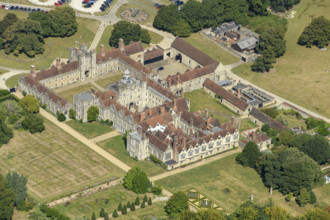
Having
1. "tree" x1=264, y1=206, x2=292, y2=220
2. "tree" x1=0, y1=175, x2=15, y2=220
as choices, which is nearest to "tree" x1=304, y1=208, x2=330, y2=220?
"tree" x1=264, y1=206, x2=292, y2=220

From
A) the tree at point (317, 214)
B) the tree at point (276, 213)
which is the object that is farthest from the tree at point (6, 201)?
the tree at point (317, 214)

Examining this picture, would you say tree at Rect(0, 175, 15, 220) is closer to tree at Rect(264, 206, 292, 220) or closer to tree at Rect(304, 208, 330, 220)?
tree at Rect(264, 206, 292, 220)

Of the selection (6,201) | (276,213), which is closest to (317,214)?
(276,213)

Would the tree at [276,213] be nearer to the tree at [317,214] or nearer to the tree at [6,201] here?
the tree at [317,214]

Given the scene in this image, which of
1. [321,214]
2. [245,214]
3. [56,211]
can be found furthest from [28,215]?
[321,214]

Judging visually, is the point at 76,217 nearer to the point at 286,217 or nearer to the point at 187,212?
the point at 187,212
